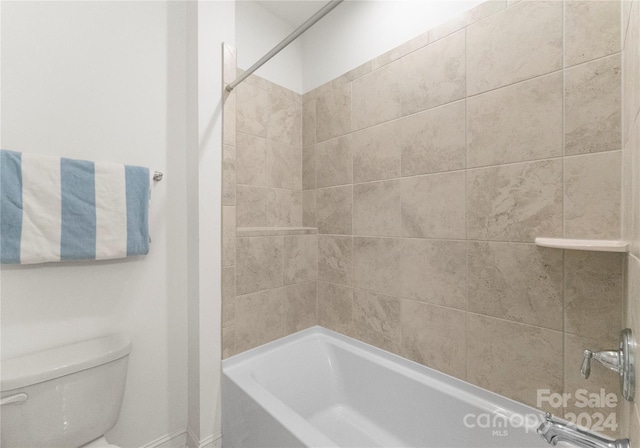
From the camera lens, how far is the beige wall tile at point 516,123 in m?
1.01

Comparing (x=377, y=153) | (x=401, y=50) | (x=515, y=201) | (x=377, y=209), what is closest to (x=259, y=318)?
(x=377, y=209)

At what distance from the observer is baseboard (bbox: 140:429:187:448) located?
4.45 ft

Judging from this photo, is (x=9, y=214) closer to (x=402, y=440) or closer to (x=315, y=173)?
(x=315, y=173)

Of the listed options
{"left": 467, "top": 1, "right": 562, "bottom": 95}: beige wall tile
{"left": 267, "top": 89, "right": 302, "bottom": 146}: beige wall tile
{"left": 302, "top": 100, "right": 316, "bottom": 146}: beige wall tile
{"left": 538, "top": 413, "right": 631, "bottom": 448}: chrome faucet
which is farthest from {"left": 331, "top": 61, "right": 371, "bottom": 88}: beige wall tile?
{"left": 538, "top": 413, "right": 631, "bottom": 448}: chrome faucet

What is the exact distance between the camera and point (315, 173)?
1.87 meters

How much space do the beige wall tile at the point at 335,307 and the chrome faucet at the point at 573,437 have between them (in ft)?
3.48

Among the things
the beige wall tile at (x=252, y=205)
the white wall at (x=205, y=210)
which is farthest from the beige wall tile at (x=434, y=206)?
the white wall at (x=205, y=210)

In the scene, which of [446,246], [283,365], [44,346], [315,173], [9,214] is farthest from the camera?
[315,173]

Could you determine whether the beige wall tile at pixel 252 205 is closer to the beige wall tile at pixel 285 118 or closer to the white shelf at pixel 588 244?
the beige wall tile at pixel 285 118

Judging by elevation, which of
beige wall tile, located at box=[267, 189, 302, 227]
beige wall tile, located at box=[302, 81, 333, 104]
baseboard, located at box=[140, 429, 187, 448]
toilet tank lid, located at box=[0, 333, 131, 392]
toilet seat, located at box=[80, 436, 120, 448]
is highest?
beige wall tile, located at box=[302, 81, 333, 104]

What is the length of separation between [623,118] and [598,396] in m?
0.90

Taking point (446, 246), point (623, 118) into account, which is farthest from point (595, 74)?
point (446, 246)

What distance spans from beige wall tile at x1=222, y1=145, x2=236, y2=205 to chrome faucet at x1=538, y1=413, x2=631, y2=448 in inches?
54.7

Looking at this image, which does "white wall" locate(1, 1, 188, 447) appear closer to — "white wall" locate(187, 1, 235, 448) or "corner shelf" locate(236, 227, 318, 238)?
"white wall" locate(187, 1, 235, 448)
